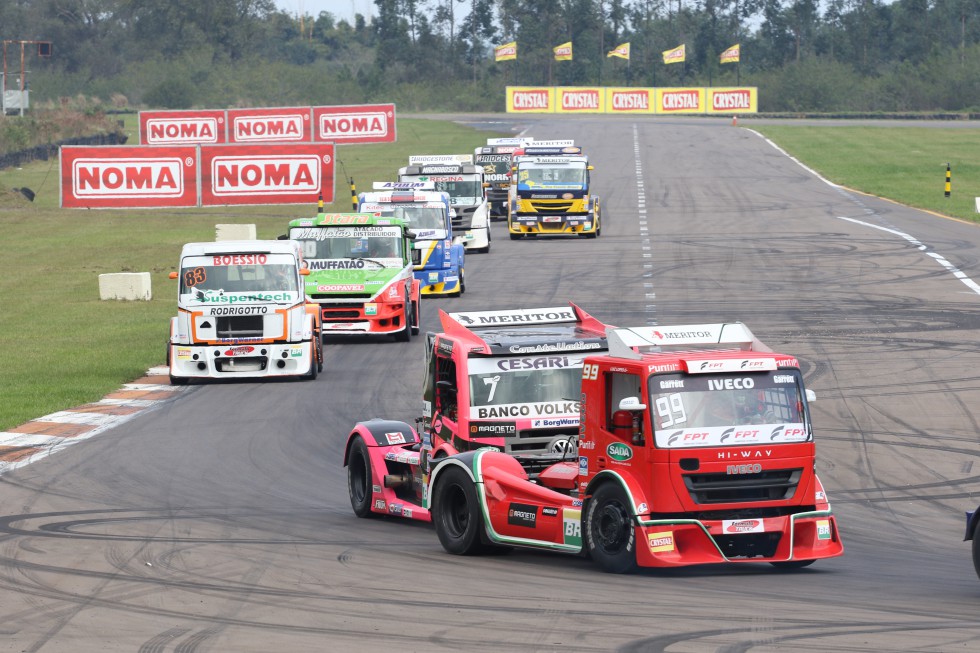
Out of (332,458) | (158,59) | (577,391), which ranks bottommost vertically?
(332,458)

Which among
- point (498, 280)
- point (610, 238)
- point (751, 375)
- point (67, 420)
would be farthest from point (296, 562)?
point (610, 238)

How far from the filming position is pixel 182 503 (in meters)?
14.7

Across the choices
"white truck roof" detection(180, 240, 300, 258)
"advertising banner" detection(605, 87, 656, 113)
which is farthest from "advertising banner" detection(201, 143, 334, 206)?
"advertising banner" detection(605, 87, 656, 113)

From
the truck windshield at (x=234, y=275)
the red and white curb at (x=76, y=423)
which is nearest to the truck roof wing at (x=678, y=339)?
the red and white curb at (x=76, y=423)

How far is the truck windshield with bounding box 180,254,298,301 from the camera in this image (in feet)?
76.6

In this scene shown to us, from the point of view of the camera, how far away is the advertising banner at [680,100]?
114625 millimetres

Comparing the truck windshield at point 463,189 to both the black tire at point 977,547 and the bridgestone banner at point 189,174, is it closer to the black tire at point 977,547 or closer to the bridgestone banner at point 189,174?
the bridgestone banner at point 189,174

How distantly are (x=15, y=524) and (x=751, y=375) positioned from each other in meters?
6.93

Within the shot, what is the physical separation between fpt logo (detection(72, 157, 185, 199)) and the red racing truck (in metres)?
41.5

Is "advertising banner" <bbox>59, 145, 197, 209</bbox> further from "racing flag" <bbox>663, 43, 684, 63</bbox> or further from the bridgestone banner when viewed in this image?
"racing flag" <bbox>663, 43, 684, 63</bbox>

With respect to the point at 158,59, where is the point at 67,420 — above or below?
below

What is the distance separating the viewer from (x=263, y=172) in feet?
169

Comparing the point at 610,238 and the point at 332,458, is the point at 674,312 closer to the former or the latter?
the point at 332,458

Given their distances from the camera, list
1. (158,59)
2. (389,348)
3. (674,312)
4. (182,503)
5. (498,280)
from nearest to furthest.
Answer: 1. (182,503)
2. (389,348)
3. (674,312)
4. (498,280)
5. (158,59)
